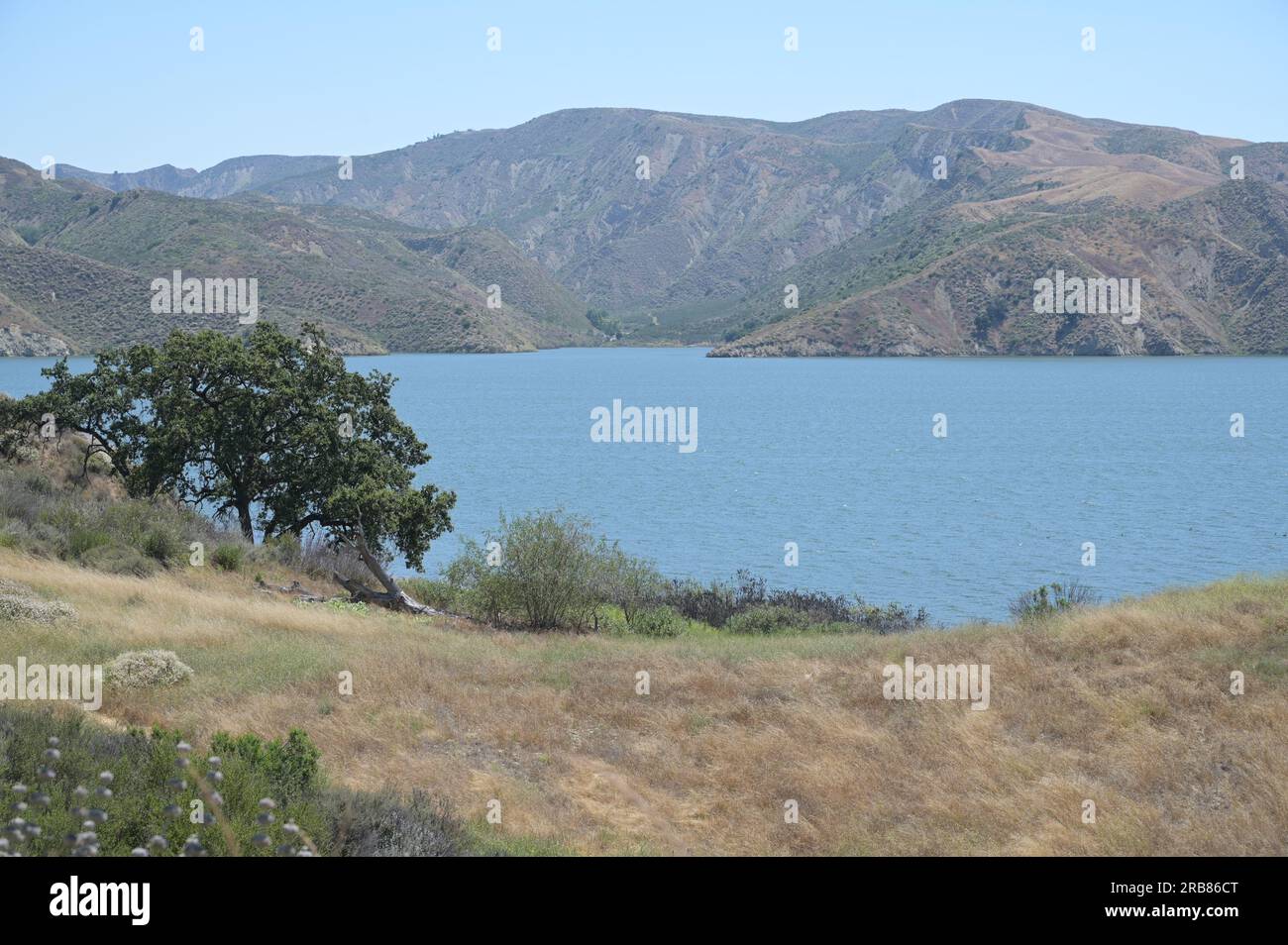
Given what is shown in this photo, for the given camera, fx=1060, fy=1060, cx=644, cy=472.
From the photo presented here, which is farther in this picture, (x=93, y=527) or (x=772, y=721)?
(x=93, y=527)

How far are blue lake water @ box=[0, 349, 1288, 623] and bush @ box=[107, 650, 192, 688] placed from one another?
835 inches

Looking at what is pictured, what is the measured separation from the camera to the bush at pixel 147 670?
1292 centimetres

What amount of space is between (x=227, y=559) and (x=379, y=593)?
3488 millimetres

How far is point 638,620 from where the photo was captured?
23.1 m

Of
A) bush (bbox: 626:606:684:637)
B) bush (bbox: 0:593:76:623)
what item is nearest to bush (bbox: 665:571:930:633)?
bush (bbox: 626:606:684:637)

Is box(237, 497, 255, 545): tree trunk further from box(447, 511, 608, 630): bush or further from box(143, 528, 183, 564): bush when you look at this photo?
box(447, 511, 608, 630): bush

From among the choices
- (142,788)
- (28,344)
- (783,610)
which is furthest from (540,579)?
(28,344)

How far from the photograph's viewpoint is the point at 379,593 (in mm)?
24625

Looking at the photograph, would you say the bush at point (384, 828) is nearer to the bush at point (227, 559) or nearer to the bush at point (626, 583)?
the bush at point (626, 583)

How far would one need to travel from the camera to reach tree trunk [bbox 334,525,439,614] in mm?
23984

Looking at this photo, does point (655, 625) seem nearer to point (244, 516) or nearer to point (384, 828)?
point (244, 516)

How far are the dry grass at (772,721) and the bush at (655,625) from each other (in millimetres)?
3976
